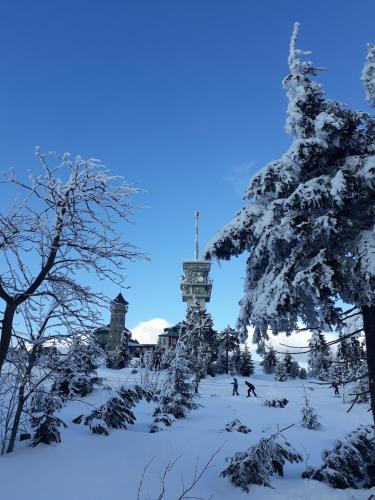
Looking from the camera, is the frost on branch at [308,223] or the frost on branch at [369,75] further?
the frost on branch at [369,75]

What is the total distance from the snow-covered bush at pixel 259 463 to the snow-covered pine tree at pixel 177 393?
34.7 feet

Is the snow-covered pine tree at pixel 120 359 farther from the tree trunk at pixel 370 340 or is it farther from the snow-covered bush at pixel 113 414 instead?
the tree trunk at pixel 370 340

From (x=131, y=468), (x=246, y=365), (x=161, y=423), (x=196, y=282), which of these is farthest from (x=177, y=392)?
(x=196, y=282)

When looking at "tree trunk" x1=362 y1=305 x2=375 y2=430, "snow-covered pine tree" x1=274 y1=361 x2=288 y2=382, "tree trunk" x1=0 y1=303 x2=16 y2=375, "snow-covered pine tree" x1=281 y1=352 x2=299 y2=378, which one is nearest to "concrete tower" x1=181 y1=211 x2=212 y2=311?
"snow-covered pine tree" x1=281 y1=352 x2=299 y2=378

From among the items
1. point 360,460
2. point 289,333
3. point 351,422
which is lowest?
point 351,422

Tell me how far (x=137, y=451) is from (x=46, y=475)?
2.86 meters

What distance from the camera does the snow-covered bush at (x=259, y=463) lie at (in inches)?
297

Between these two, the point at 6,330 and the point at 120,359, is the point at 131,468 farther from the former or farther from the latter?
the point at 120,359

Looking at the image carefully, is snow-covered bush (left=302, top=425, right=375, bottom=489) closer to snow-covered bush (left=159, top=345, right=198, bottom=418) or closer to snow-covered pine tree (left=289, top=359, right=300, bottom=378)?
snow-covered bush (left=159, top=345, right=198, bottom=418)

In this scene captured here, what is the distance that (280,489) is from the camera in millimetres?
7492

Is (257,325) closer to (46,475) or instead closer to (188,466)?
(188,466)

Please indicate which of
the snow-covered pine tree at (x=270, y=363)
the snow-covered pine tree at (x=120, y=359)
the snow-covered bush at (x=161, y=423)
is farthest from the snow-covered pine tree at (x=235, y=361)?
the snow-covered bush at (x=161, y=423)

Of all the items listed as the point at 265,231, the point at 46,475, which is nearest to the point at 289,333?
the point at 265,231

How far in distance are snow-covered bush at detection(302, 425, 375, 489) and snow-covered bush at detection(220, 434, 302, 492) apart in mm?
621
